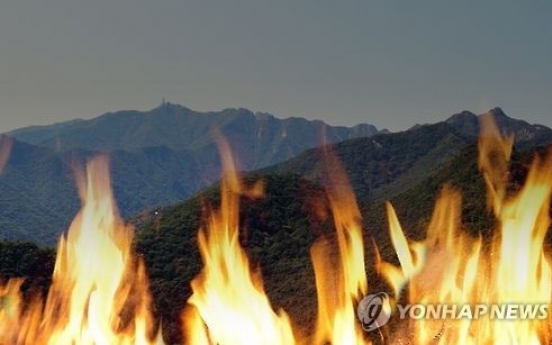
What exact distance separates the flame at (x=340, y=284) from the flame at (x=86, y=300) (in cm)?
743

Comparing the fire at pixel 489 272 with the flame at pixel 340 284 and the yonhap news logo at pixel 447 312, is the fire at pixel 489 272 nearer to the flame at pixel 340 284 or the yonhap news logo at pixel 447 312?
the yonhap news logo at pixel 447 312

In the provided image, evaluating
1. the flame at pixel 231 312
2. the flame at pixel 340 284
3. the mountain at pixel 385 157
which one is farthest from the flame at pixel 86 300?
the mountain at pixel 385 157

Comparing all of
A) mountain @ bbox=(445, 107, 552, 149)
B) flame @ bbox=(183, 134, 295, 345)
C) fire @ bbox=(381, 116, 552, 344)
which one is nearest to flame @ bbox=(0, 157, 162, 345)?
flame @ bbox=(183, 134, 295, 345)

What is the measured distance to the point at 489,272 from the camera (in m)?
24.2

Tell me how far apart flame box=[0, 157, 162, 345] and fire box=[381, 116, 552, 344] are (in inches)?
448

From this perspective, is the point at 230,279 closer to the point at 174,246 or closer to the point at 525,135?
the point at 174,246

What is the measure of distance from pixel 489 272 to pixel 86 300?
16507 millimetres

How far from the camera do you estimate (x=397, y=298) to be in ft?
85.8

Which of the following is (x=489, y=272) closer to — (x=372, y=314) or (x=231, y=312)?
(x=372, y=314)

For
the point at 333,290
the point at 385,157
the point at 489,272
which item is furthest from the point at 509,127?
the point at 489,272

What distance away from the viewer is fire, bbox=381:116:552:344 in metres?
19.7

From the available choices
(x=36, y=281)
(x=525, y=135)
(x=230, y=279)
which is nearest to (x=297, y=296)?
(x=230, y=279)

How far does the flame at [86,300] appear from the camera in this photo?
2511 centimetres

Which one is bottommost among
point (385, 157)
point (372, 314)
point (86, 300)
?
point (372, 314)
